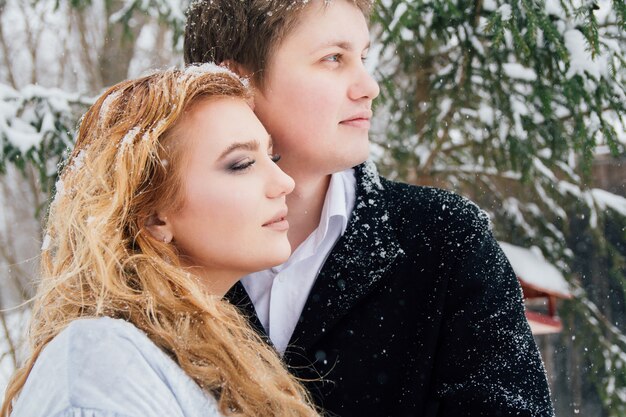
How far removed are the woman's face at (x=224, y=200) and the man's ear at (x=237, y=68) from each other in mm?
477

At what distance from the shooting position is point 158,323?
66.5 inches

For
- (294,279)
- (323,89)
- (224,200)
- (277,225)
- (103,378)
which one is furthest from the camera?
(294,279)

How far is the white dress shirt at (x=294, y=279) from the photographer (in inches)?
96.1

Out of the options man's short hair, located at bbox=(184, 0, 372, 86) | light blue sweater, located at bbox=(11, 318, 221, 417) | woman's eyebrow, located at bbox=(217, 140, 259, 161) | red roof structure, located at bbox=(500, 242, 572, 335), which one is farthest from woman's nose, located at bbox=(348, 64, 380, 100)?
red roof structure, located at bbox=(500, 242, 572, 335)

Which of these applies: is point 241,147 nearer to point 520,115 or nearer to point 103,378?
point 103,378

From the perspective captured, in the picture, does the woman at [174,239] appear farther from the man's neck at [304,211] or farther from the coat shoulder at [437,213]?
the coat shoulder at [437,213]

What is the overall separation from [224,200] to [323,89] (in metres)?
0.60

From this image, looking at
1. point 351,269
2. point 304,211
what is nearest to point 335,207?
point 304,211

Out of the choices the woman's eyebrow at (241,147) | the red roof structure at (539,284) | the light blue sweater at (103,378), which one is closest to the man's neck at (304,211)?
the woman's eyebrow at (241,147)

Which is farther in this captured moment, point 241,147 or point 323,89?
point 323,89

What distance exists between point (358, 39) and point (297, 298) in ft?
2.89

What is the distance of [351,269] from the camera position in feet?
7.92

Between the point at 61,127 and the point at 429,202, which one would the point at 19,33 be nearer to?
the point at 61,127

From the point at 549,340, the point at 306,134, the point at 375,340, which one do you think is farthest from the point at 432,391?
the point at 549,340
